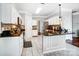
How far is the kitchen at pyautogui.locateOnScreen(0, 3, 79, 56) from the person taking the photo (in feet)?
6.36

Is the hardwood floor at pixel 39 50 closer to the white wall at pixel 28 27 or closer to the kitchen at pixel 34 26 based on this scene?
the kitchen at pixel 34 26

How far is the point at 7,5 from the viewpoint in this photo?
1.98 m

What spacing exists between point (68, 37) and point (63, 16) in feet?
1.30

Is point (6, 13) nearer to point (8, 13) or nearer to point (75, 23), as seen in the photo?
point (8, 13)

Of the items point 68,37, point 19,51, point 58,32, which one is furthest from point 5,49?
point 68,37

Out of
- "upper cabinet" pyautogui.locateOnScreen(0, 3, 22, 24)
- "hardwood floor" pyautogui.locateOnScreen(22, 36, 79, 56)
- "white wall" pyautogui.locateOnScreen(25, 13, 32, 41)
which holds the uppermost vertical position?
"upper cabinet" pyautogui.locateOnScreen(0, 3, 22, 24)

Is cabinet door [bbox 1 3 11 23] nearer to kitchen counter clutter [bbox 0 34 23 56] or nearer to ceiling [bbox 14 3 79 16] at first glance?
ceiling [bbox 14 3 79 16]

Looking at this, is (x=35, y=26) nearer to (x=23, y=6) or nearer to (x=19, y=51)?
(x=23, y=6)

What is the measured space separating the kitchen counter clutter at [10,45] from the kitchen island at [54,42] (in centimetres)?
46

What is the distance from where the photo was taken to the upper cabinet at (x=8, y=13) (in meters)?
1.92

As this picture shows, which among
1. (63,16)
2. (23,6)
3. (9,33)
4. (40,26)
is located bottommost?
(9,33)

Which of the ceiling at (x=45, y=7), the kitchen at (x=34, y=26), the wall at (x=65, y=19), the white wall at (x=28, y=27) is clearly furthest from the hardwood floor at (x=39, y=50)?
the ceiling at (x=45, y=7)

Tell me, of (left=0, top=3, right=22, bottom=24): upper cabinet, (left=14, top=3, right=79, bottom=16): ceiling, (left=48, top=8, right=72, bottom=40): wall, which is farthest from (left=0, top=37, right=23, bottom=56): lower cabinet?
(left=48, top=8, right=72, bottom=40): wall

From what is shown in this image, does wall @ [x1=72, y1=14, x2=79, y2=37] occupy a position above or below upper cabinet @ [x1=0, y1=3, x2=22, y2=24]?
below
